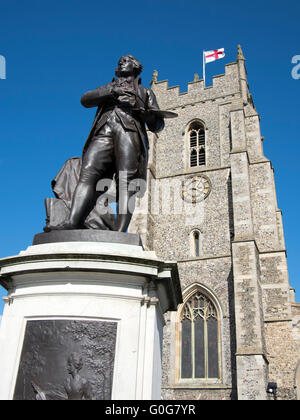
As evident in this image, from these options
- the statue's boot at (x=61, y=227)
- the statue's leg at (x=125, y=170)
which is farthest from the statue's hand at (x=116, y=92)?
the statue's boot at (x=61, y=227)

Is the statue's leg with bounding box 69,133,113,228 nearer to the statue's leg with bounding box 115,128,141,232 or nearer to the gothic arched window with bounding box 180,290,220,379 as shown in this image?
the statue's leg with bounding box 115,128,141,232

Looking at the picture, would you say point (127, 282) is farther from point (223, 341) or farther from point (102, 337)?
point (223, 341)

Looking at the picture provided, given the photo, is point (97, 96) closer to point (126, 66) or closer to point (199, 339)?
point (126, 66)

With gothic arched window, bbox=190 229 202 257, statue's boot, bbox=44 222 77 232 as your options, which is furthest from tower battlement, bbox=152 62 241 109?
statue's boot, bbox=44 222 77 232

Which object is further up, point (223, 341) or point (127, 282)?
point (223, 341)

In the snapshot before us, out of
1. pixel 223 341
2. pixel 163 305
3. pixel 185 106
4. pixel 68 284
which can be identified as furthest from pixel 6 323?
pixel 185 106

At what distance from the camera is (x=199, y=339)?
15.0 metres

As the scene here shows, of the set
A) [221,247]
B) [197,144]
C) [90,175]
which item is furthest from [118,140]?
[197,144]

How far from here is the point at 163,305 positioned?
131 inches

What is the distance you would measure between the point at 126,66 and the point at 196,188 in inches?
583

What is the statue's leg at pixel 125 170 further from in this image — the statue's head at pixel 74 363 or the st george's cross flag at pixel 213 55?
the st george's cross flag at pixel 213 55

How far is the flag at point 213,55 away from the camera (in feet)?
77.2

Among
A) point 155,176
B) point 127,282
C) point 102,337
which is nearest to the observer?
point 102,337
